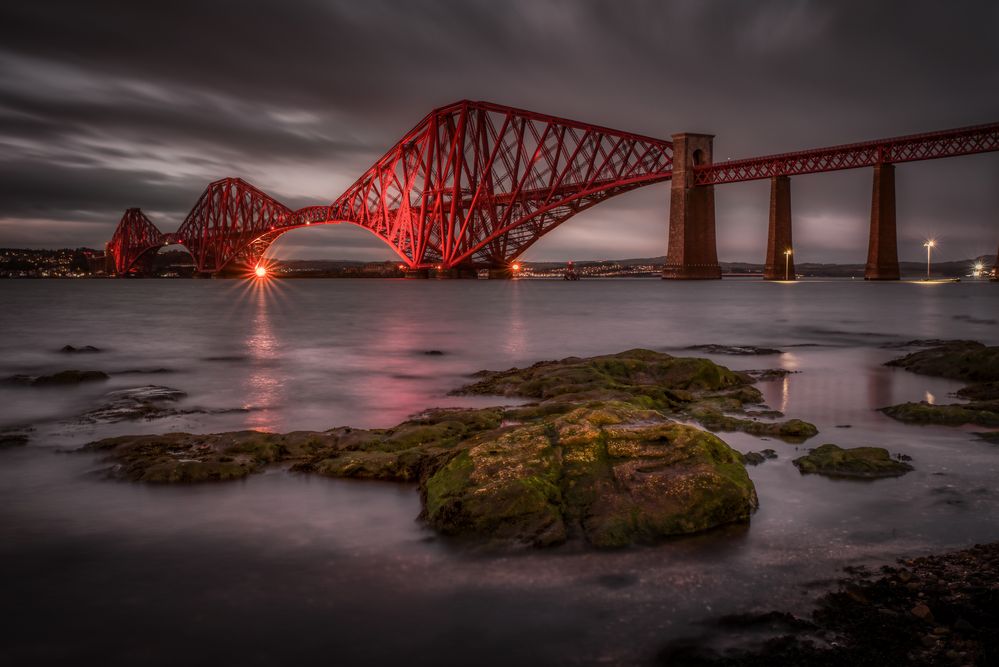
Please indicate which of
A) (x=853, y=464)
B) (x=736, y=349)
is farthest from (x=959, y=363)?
(x=853, y=464)

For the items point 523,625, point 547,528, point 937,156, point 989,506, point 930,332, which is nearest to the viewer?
point 523,625

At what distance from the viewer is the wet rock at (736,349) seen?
610 inches

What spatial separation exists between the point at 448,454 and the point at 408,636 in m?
2.28

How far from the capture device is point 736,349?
16.2 metres

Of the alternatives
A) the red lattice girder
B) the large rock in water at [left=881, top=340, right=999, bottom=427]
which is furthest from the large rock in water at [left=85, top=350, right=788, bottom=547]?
the red lattice girder

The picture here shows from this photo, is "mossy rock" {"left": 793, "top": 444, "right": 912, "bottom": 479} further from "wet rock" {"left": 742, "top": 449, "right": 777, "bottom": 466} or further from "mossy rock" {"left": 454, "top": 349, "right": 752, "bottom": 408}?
"mossy rock" {"left": 454, "top": 349, "right": 752, "bottom": 408}

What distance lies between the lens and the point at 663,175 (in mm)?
66812

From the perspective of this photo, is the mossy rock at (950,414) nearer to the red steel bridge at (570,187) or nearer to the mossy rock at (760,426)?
the mossy rock at (760,426)

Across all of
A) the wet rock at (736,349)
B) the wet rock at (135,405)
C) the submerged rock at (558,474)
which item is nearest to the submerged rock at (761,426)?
the submerged rock at (558,474)

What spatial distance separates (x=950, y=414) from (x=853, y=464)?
2.57 meters

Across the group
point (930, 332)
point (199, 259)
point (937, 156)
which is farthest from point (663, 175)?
point (199, 259)

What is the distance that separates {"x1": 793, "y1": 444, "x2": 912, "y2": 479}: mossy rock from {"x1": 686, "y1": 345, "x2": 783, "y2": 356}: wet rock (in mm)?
9627

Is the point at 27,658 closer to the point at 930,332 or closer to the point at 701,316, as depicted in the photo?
the point at 930,332

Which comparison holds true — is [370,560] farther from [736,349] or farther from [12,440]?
[736,349]
